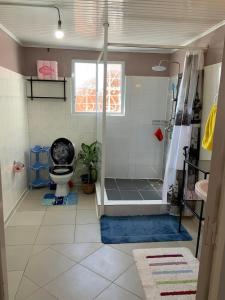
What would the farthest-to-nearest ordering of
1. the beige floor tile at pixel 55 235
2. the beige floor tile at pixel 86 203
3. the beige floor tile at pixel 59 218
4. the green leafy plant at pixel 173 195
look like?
the beige floor tile at pixel 86 203
the green leafy plant at pixel 173 195
the beige floor tile at pixel 59 218
the beige floor tile at pixel 55 235

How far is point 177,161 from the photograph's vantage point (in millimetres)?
3115

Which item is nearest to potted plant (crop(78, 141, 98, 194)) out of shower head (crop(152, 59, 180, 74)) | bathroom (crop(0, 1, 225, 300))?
bathroom (crop(0, 1, 225, 300))

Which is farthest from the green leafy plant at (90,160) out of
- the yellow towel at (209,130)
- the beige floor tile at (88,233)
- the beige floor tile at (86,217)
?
the yellow towel at (209,130)

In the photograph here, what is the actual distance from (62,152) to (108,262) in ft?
6.93

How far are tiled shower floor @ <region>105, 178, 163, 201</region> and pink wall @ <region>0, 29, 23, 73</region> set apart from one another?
2.25 metres

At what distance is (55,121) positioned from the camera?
4.12m

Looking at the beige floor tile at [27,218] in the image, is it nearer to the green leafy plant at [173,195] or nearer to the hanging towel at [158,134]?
the green leafy plant at [173,195]

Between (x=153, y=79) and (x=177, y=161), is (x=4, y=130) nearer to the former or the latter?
(x=177, y=161)

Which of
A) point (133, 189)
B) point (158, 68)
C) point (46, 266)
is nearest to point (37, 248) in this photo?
point (46, 266)

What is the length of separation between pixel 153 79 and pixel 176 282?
3.15 metres

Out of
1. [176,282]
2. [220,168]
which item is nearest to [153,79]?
[176,282]

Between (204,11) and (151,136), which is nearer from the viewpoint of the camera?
(204,11)

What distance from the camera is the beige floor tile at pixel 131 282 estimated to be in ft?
6.49

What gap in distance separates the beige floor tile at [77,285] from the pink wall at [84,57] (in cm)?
304
